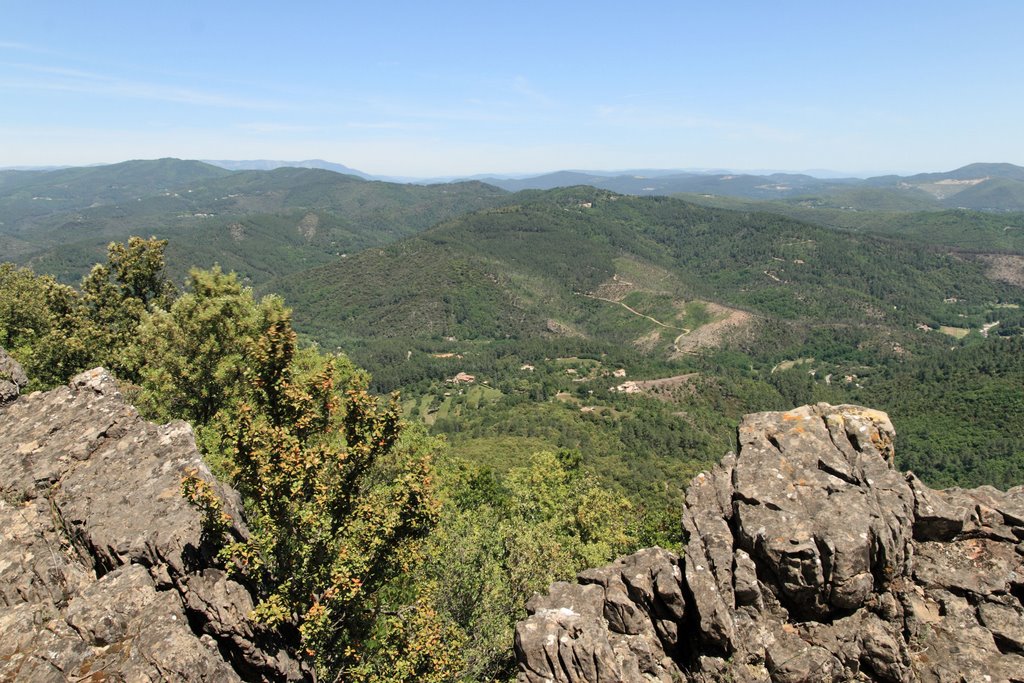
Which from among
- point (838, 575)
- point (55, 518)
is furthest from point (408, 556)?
point (838, 575)

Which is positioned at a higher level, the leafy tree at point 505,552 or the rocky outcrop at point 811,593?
the rocky outcrop at point 811,593

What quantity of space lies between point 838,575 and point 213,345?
29470mm

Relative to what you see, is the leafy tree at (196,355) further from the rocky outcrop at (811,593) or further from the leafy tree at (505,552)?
the rocky outcrop at (811,593)

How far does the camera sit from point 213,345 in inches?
1121

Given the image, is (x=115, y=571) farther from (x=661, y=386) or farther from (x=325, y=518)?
(x=661, y=386)

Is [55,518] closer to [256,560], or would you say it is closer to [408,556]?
[256,560]

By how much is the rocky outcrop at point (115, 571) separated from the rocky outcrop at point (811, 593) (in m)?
8.57

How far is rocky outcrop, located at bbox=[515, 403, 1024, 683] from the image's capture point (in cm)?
1418

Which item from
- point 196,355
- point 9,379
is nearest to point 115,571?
point 9,379

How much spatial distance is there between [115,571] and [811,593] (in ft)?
61.5

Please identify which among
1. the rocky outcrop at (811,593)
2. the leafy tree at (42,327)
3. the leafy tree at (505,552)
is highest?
the leafy tree at (42,327)

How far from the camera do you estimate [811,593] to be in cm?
1455

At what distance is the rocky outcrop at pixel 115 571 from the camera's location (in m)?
12.4

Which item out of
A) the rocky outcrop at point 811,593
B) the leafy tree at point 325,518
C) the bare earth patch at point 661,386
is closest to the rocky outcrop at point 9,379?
the leafy tree at point 325,518
